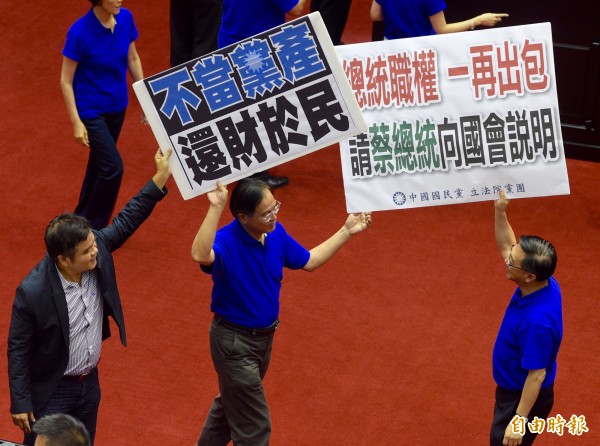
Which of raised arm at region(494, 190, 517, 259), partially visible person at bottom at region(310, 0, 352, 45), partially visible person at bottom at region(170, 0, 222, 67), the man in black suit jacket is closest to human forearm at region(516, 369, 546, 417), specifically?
raised arm at region(494, 190, 517, 259)

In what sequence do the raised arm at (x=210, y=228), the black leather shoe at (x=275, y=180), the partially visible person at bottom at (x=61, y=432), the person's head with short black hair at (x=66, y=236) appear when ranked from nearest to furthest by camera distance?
the partially visible person at bottom at (x=61, y=432)
the person's head with short black hair at (x=66, y=236)
the raised arm at (x=210, y=228)
the black leather shoe at (x=275, y=180)

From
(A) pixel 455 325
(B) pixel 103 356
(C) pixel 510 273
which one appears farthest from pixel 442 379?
(B) pixel 103 356

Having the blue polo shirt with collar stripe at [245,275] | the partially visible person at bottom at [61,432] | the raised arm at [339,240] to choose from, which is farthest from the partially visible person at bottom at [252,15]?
the partially visible person at bottom at [61,432]

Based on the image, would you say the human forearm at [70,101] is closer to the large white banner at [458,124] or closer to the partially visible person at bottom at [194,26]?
the partially visible person at bottom at [194,26]

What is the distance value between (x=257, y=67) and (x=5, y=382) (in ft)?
6.91

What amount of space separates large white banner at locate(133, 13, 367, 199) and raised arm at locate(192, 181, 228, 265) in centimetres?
7

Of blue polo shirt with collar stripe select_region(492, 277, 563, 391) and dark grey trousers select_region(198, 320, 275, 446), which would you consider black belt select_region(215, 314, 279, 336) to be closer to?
dark grey trousers select_region(198, 320, 275, 446)

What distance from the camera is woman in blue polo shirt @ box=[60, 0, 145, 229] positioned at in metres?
6.06

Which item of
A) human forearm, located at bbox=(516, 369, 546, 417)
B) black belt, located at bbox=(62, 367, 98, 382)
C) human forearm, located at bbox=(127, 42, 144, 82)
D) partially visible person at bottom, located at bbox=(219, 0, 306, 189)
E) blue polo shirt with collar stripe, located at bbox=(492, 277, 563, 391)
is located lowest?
human forearm, located at bbox=(516, 369, 546, 417)

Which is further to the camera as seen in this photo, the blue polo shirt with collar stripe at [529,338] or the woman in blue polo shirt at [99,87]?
the woman in blue polo shirt at [99,87]

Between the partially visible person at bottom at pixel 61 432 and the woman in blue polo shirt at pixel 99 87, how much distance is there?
2.96 meters

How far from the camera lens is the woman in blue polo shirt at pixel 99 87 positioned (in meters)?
6.06

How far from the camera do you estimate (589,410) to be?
5.32 metres

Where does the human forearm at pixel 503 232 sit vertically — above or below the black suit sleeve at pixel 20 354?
below
